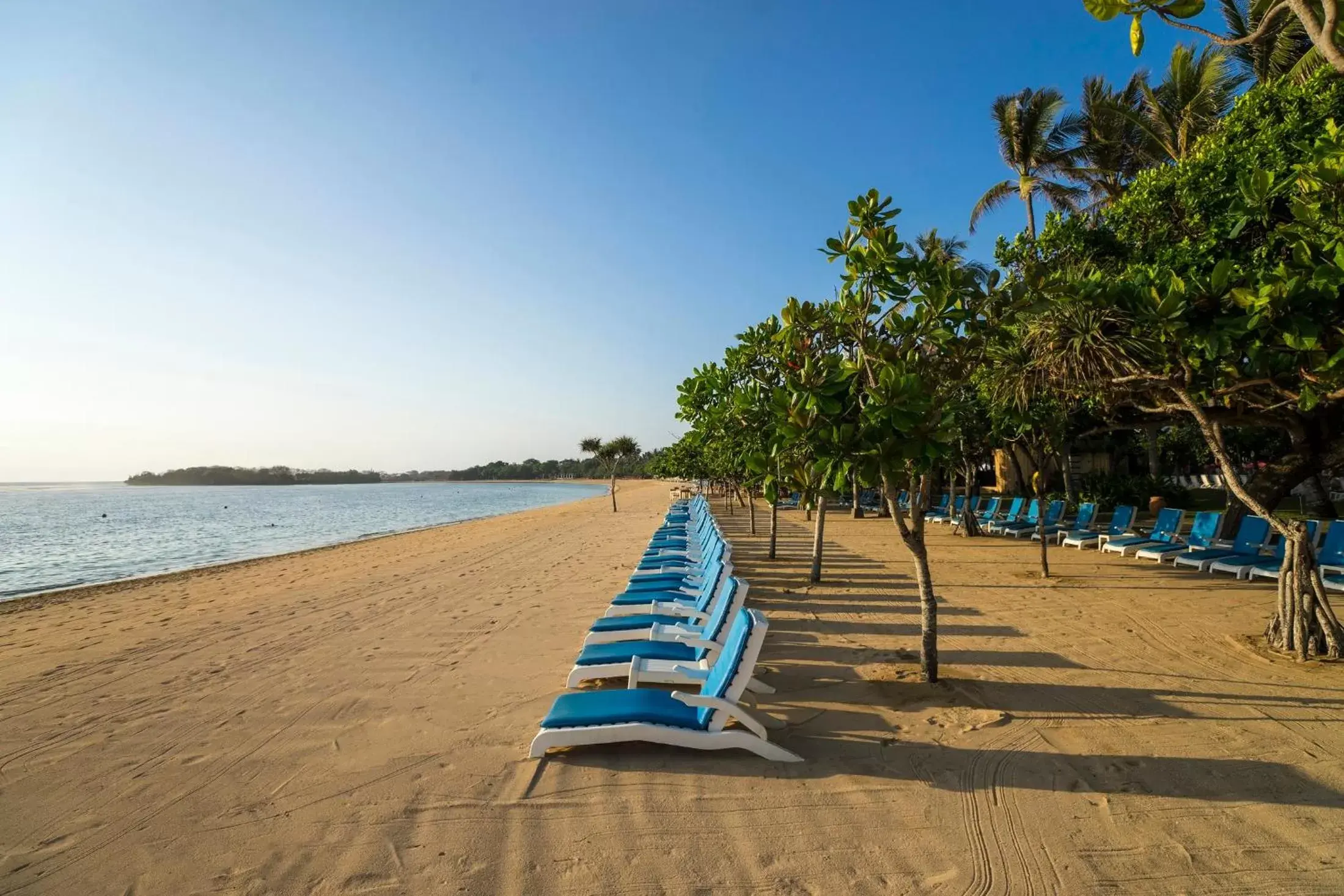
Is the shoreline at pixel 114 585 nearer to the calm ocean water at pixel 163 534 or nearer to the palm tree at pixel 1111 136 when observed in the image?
the calm ocean water at pixel 163 534

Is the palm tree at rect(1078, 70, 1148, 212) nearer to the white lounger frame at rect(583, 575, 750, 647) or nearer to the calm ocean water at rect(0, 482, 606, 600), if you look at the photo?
the white lounger frame at rect(583, 575, 750, 647)

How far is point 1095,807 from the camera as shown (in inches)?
136

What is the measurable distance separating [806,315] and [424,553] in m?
15.7

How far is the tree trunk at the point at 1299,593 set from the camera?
562 centimetres

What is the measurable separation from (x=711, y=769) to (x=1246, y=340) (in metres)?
5.35

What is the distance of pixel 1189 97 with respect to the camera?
18438mm

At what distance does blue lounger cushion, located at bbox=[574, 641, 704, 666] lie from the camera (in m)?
5.36

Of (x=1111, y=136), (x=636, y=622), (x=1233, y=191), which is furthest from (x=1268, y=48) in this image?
(x=636, y=622)

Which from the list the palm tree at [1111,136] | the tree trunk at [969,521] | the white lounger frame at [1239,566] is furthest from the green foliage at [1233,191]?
the palm tree at [1111,136]

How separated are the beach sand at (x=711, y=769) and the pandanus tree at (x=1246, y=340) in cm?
110

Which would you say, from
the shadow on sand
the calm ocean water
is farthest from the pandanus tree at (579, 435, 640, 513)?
the shadow on sand

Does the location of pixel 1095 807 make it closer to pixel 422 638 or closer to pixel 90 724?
pixel 422 638

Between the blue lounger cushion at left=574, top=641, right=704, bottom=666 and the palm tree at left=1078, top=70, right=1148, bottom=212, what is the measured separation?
22901mm

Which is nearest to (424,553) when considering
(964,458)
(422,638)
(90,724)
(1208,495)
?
(422,638)
